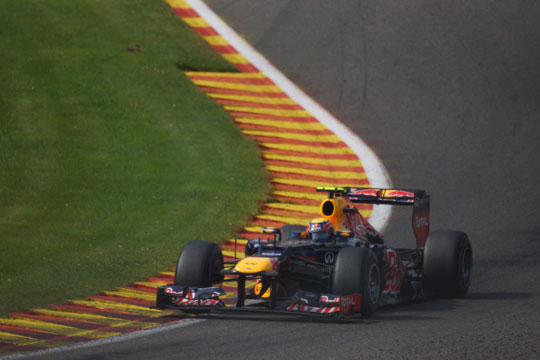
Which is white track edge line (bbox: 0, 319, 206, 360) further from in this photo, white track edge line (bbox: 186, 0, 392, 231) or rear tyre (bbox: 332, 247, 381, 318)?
white track edge line (bbox: 186, 0, 392, 231)

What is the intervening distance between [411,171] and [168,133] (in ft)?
20.6

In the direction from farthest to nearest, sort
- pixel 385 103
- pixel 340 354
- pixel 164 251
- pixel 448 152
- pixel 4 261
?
1. pixel 385 103
2. pixel 448 152
3. pixel 164 251
4. pixel 4 261
5. pixel 340 354

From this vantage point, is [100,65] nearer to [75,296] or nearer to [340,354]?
[75,296]

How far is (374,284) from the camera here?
11562 millimetres

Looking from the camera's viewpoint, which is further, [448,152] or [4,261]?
[448,152]

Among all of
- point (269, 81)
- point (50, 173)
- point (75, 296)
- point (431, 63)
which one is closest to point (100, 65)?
point (269, 81)

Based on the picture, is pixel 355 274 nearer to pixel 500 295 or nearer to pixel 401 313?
pixel 401 313

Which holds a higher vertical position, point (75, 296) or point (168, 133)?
point (168, 133)

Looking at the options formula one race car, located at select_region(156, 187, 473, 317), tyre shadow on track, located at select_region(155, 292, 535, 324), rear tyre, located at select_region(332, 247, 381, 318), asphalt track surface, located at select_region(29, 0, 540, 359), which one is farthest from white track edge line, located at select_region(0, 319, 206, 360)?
rear tyre, located at select_region(332, 247, 381, 318)

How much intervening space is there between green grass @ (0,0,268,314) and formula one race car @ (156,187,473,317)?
2298 millimetres

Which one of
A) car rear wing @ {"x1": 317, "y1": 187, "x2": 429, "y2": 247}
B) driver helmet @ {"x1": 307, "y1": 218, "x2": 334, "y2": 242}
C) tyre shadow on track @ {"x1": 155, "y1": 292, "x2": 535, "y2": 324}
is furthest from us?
car rear wing @ {"x1": 317, "y1": 187, "x2": 429, "y2": 247}

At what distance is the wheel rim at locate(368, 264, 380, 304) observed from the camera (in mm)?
11477

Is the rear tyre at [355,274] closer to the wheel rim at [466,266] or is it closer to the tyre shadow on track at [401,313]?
the tyre shadow on track at [401,313]

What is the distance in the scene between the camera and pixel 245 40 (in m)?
30.3
